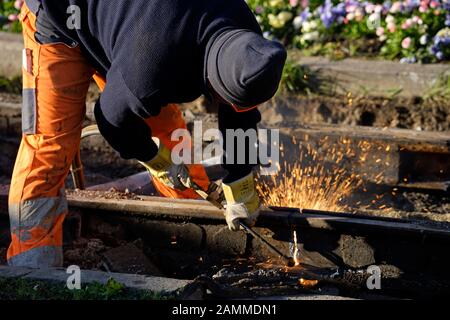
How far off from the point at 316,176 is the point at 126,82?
83.9 inches

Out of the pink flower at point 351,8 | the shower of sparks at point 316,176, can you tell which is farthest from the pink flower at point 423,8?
the shower of sparks at point 316,176

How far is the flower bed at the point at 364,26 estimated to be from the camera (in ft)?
24.1

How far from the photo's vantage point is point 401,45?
743 centimetres

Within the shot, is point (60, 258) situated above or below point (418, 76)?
below

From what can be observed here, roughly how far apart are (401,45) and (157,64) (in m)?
3.84

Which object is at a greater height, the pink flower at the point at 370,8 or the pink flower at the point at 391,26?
the pink flower at the point at 370,8

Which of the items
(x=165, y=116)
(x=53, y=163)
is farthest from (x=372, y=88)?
(x=53, y=163)

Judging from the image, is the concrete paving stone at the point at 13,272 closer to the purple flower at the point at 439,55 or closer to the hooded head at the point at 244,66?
the hooded head at the point at 244,66

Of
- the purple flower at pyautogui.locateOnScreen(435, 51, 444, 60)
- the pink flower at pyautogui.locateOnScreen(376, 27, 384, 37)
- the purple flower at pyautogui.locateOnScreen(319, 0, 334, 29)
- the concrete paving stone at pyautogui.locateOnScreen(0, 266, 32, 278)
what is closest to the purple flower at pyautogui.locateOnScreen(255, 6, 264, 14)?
the purple flower at pyautogui.locateOnScreen(319, 0, 334, 29)

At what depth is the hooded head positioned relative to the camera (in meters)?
3.74

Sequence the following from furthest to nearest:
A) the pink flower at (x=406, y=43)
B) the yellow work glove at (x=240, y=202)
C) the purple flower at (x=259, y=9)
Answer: the purple flower at (x=259, y=9) < the pink flower at (x=406, y=43) < the yellow work glove at (x=240, y=202)

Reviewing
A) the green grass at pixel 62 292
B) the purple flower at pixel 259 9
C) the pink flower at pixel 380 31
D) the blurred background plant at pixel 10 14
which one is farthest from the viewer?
the blurred background plant at pixel 10 14
